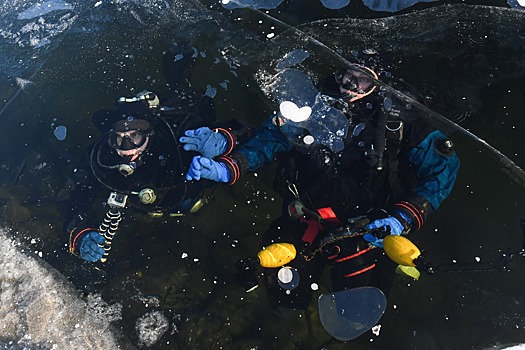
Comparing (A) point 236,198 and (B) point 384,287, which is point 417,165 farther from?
(A) point 236,198

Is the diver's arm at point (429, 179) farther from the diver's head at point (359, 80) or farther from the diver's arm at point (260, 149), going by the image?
the diver's arm at point (260, 149)

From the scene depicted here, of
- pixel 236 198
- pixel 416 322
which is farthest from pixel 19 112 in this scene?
pixel 416 322

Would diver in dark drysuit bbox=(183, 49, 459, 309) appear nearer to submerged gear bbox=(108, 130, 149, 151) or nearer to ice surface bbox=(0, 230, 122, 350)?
submerged gear bbox=(108, 130, 149, 151)

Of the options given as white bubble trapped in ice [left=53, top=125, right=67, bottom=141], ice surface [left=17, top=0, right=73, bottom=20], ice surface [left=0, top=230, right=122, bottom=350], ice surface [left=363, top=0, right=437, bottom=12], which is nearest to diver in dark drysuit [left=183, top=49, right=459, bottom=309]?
ice surface [left=363, top=0, right=437, bottom=12]

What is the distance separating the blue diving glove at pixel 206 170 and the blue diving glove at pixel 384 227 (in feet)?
4.60

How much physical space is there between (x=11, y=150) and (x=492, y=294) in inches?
202

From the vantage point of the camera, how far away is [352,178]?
12.4 feet

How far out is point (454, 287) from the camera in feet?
11.6

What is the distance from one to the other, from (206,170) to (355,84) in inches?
64.8

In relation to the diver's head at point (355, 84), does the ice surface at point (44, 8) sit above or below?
above

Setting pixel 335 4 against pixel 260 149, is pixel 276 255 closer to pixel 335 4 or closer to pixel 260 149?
pixel 260 149

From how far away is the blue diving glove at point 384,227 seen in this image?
3.33m

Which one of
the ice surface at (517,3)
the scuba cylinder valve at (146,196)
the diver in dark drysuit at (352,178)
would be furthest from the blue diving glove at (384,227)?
the ice surface at (517,3)

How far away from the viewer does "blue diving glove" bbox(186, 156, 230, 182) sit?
142 inches
